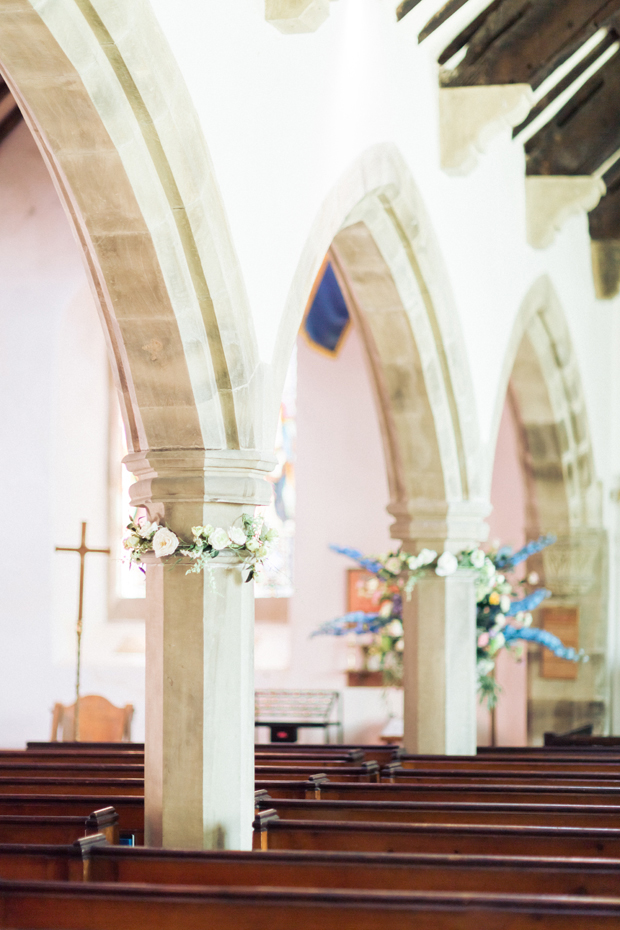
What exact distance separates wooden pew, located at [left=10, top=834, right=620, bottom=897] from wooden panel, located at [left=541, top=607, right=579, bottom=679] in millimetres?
6553

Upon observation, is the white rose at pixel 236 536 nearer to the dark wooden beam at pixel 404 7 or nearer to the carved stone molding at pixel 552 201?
the dark wooden beam at pixel 404 7

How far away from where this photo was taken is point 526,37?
19.7 feet

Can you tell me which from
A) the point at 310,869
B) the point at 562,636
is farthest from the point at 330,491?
the point at 310,869

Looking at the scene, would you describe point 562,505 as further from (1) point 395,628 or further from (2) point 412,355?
(2) point 412,355

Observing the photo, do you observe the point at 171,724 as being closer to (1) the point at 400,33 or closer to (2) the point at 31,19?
(2) the point at 31,19

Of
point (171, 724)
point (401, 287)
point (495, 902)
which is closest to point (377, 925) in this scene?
point (495, 902)

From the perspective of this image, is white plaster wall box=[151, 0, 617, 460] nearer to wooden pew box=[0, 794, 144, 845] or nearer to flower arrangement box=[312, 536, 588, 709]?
flower arrangement box=[312, 536, 588, 709]

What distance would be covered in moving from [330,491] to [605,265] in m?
2.93

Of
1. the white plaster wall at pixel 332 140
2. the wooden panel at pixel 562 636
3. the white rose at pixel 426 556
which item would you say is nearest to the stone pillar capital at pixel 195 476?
the white plaster wall at pixel 332 140

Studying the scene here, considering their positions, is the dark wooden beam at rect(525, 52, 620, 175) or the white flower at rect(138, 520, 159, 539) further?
the dark wooden beam at rect(525, 52, 620, 175)

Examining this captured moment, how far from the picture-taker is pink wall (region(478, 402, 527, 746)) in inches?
390

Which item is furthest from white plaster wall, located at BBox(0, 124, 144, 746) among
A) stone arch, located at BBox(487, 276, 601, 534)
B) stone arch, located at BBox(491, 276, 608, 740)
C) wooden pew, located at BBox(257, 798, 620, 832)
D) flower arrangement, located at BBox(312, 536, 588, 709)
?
wooden pew, located at BBox(257, 798, 620, 832)

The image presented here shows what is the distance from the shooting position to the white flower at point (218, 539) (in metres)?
3.60

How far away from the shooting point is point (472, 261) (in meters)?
6.76
